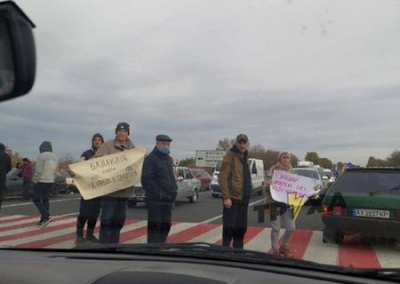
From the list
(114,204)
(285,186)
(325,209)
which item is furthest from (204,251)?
(325,209)

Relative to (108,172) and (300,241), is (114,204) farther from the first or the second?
(300,241)

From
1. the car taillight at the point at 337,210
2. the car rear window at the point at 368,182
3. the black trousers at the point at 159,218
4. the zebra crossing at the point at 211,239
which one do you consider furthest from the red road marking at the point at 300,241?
the black trousers at the point at 159,218

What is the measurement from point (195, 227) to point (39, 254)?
6.76 m

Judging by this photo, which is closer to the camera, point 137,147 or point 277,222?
point 137,147

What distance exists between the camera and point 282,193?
7.83 meters

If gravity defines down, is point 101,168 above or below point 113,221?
above

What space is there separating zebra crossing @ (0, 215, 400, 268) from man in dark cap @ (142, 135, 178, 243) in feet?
0.85

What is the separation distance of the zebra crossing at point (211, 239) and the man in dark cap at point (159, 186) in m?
0.26

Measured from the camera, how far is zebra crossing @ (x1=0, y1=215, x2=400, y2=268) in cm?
596

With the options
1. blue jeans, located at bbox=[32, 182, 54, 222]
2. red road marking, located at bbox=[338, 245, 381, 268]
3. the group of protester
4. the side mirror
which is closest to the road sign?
the group of protester

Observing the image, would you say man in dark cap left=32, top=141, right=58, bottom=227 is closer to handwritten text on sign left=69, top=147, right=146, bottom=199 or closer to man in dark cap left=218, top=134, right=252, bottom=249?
handwritten text on sign left=69, top=147, right=146, bottom=199

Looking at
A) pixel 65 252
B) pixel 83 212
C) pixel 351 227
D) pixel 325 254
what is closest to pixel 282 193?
pixel 351 227

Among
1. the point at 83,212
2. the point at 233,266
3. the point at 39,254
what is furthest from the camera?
the point at 83,212

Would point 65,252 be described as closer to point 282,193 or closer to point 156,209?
point 156,209
